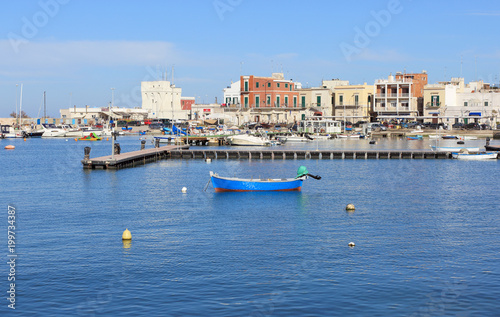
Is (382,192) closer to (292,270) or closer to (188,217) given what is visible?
(188,217)

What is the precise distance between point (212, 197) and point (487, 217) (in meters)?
18.8

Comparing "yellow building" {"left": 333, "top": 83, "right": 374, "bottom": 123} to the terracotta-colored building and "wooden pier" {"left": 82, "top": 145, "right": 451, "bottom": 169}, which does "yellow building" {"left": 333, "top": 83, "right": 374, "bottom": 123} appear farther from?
"wooden pier" {"left": 82, "top": 145, "right": 451, "bottom": 169}

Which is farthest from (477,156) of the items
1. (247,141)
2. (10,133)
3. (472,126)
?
(10,133)

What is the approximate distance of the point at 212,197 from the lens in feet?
149

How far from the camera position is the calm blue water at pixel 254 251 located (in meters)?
21.6

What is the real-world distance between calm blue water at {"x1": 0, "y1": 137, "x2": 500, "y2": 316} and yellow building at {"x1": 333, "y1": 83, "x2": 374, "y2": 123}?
91758mm

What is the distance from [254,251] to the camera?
93.0 feet

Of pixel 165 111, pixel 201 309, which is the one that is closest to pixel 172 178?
pixel 201 309

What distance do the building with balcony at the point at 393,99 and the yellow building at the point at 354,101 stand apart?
6.30ft

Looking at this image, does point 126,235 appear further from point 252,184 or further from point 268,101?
point 268,101

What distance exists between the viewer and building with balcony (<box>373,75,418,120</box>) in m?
141

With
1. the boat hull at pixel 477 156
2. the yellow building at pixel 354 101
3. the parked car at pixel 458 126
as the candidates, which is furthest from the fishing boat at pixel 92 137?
the boat hull at pixel 477 156

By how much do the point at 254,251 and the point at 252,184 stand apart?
18.3 m

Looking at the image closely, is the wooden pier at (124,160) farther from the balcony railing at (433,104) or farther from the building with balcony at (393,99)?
the balcony railing at (433,104)
